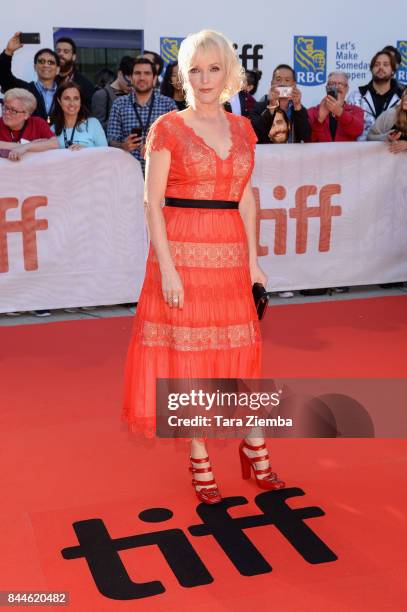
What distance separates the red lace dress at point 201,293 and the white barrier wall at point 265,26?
5954 mm

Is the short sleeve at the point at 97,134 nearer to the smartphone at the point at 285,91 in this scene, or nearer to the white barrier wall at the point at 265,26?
the smartphone at the point at 285,91

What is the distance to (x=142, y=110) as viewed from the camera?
20.7 ft

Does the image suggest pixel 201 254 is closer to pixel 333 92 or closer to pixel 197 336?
pixel 197 336

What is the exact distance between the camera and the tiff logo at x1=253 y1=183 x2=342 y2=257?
20.7 ft

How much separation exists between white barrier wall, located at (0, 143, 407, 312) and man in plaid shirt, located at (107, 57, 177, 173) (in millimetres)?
476

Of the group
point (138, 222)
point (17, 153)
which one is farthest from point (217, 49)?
point (138, 222)

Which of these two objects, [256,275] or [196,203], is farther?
[256,275]

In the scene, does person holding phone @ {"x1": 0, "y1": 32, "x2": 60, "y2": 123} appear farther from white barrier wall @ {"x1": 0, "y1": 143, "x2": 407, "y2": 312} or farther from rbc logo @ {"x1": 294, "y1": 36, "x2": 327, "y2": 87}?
rbc logo @ {"x1": 294, "y1": 36, "x2": 327, "y2": 87}

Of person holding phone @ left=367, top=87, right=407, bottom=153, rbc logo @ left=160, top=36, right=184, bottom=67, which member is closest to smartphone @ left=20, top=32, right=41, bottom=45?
rbc logo @ left=160, top=36, right=184, bottom=67

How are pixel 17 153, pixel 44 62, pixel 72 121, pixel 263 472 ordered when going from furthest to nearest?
1. pixel 44 62
2. pixel 72 121
3. pixel 17 153
4. pixel 263 472

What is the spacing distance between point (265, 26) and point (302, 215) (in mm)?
4107

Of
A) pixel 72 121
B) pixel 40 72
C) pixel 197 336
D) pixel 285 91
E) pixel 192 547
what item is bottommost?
pixel 192 547

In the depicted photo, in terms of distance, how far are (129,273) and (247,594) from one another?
12.4ft

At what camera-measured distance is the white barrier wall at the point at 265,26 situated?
8453 mm
